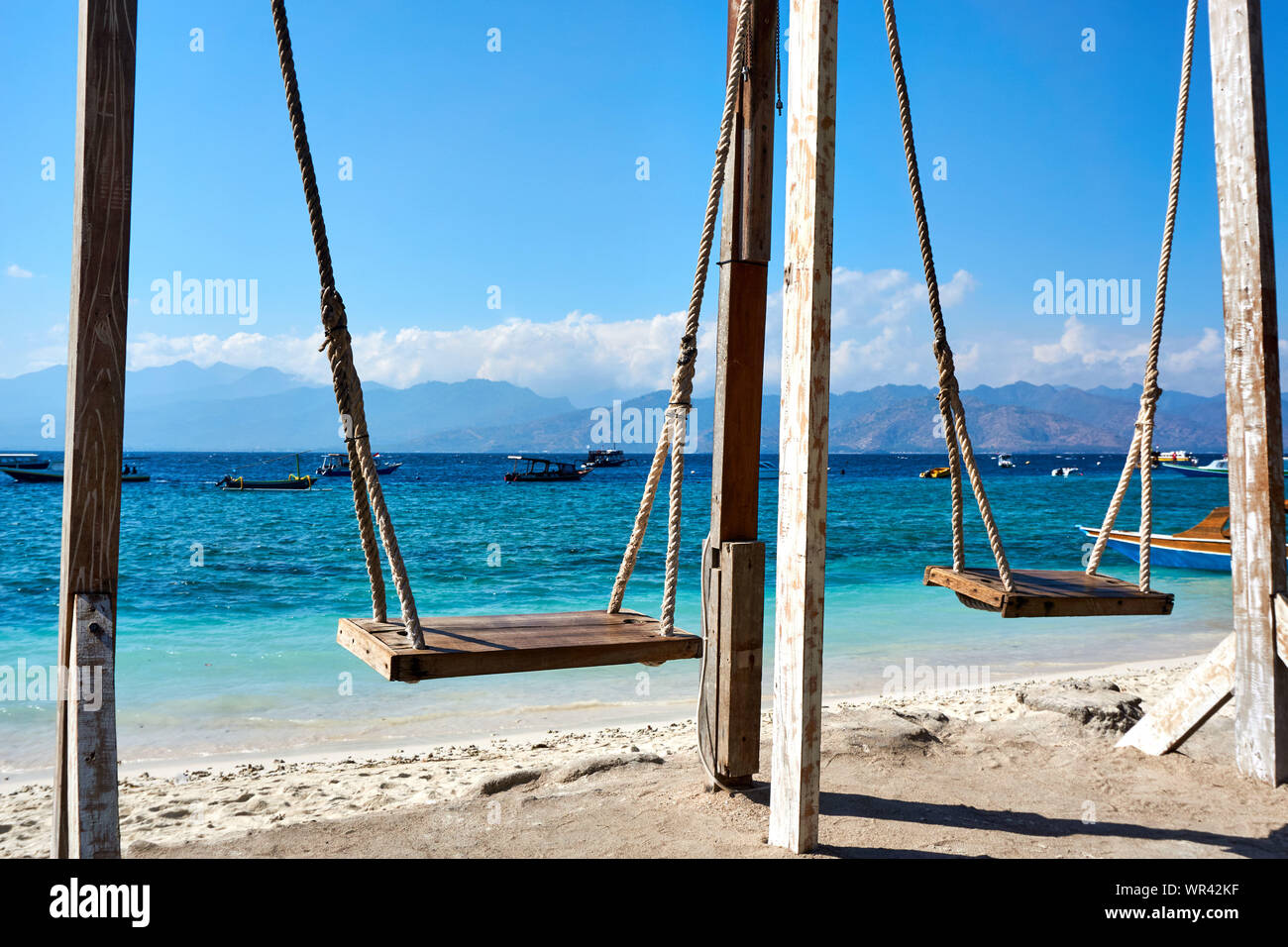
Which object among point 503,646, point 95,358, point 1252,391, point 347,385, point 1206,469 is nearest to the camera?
point 95,358

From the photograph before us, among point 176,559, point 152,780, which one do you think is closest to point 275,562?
point 176,559

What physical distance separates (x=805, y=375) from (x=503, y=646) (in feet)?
3.49

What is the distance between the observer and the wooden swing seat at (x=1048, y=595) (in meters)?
2.72

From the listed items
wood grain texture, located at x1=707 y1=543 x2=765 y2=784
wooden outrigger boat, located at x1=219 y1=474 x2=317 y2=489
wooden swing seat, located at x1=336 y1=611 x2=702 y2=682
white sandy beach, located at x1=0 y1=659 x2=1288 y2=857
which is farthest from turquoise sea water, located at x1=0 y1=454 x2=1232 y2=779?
wooden swing seat, located at x1=336 y1=611 x2=702 y2=682

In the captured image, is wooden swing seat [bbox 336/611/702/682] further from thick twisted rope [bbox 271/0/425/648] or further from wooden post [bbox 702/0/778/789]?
wooden post [bbox 702/0/778/789]

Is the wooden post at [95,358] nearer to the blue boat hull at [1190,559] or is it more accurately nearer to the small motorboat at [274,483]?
the blue boat hull at [1190,559]

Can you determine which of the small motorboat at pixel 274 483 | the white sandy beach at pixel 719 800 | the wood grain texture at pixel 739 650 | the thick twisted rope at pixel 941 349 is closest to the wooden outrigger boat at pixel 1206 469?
the white sandy beach at pixel 719 800

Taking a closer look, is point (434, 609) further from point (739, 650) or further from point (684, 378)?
point (684, 378)

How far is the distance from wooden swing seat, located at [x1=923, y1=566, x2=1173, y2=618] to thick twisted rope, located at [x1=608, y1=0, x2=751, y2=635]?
88cm

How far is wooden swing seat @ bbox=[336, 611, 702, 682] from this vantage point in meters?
2.17

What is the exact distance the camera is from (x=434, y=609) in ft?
45.8

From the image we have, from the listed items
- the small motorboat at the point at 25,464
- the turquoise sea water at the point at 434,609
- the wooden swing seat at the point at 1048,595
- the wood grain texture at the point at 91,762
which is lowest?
the turquoise sea water at the point at 434,609

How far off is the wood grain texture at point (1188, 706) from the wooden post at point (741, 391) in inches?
69.6

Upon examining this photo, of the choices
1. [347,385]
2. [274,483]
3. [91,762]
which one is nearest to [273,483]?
[274,483]
